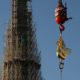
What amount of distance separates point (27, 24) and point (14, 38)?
11.3ft

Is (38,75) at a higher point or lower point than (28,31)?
lower

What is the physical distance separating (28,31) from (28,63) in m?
5.96

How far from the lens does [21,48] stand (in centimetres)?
10181

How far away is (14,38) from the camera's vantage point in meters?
103

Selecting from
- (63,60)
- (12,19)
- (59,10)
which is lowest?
(63,60)

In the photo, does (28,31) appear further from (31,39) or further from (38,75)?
(38,75)

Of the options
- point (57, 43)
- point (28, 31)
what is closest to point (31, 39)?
point (28, 31)

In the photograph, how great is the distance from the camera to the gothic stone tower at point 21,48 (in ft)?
329

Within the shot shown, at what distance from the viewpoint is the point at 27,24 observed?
103 metres

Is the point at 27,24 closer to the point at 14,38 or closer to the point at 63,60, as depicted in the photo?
the point at 14,38

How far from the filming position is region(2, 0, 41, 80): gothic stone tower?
100188 mm

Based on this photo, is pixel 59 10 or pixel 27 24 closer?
pixel 59 10

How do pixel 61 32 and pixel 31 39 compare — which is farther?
pixel 31 39

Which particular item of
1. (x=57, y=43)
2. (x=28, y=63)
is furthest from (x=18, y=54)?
(x=57, y=43)
